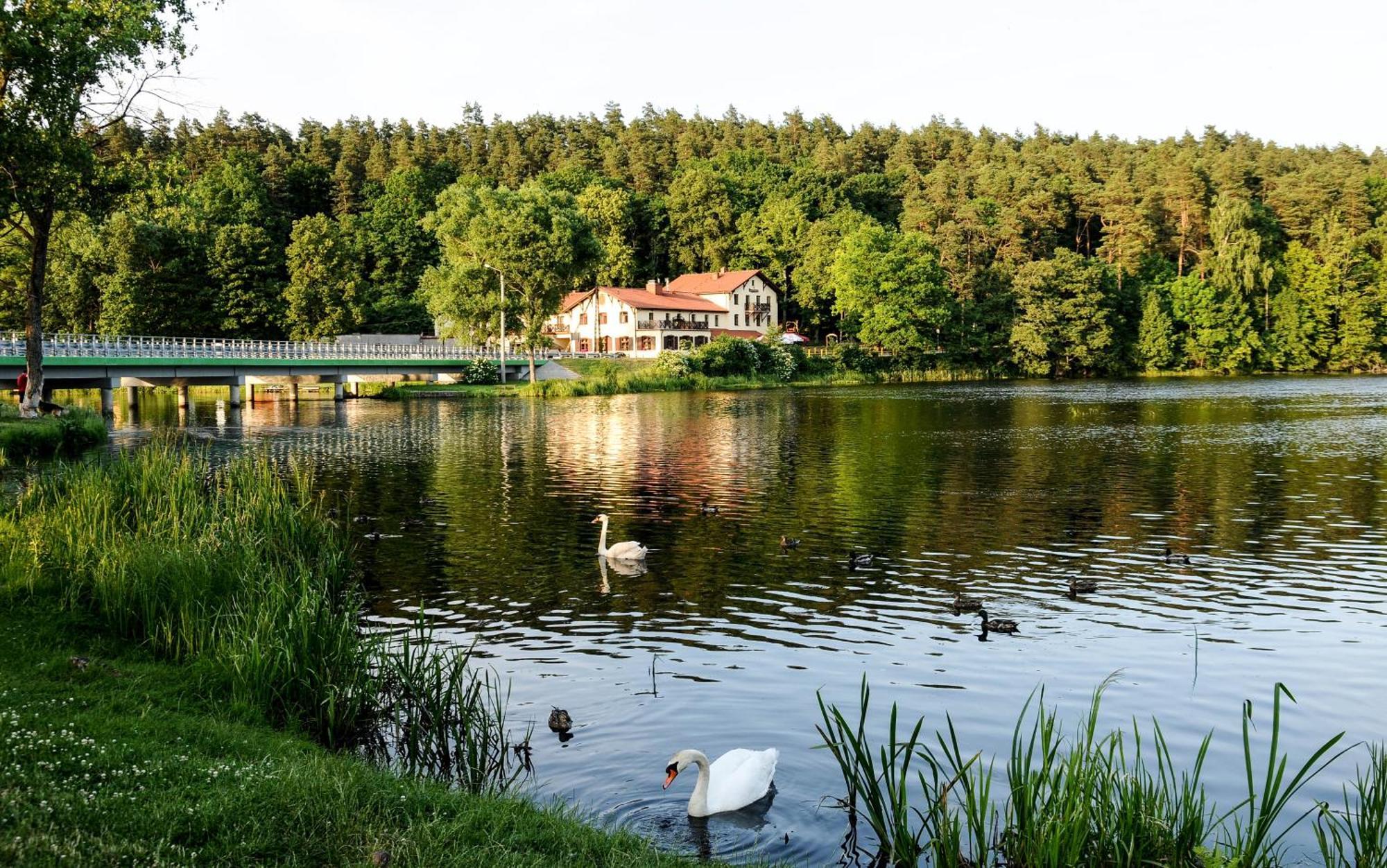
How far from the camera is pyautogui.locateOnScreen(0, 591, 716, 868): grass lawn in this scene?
6.53 meters

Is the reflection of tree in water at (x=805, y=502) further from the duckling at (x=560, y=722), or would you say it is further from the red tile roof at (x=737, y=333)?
the red tile roof at (x=737, y=333)

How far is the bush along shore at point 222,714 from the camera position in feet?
22.4

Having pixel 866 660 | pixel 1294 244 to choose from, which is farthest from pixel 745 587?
pixel 1294 244

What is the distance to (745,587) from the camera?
18625 mm

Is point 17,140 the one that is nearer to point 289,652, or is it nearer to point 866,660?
point 289,652

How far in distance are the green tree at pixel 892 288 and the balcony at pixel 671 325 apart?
54.4ft

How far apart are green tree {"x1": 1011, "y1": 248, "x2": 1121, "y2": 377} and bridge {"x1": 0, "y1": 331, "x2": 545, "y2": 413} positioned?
5067 centimetres

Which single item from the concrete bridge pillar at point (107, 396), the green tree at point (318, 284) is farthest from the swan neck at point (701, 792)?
the green tree at point (318, 284)

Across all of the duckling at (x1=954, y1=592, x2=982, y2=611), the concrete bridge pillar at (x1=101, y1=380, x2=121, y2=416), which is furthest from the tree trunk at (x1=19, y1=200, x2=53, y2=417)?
the duckling at (x1=954, y1=592, x2=982, y2=611)

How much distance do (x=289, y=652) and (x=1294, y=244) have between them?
130 m

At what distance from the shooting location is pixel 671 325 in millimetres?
112000

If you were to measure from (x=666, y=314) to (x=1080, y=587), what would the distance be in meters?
96.7

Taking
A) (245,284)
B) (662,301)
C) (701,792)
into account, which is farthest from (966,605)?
(662,301)

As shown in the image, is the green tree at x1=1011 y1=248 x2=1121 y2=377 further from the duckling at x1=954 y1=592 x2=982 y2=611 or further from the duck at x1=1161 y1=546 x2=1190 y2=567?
the duckling at x1=954 y1=592 x2=982 y2=611
